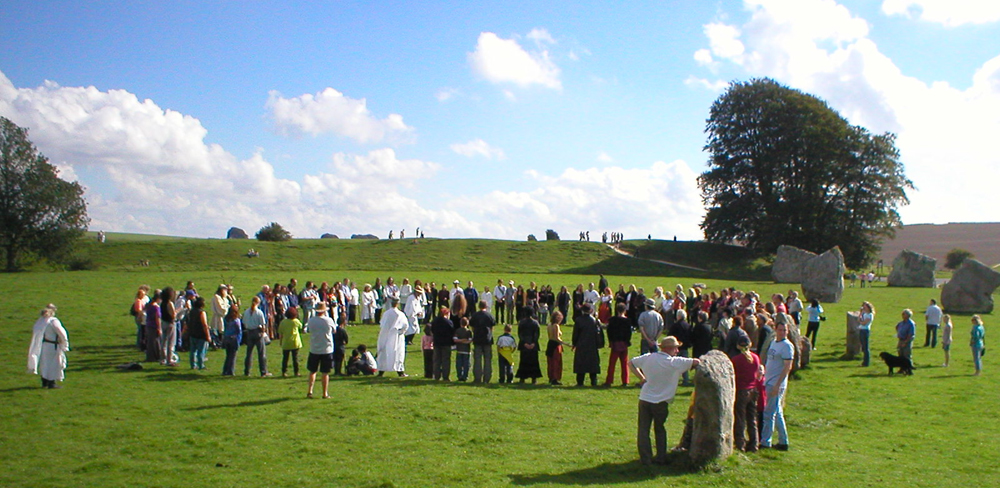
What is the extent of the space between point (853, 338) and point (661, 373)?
1278 centimetres

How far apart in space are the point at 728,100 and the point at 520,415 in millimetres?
58608

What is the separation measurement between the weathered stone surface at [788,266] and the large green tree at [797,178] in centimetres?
1328

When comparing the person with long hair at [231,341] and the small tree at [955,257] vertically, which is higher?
the small tree at [955,257]

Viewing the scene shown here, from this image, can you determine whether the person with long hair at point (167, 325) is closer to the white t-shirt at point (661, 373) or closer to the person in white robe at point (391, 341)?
the person in white robe at point (391, 341)

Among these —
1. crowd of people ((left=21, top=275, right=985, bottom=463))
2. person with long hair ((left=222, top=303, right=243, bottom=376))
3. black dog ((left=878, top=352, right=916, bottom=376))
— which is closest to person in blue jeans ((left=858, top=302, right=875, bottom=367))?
crowd of people ((left=21, top=275, right=985, bottom=463))

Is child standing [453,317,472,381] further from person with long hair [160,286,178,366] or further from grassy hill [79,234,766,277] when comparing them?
grassy hill [79,234,766,277]

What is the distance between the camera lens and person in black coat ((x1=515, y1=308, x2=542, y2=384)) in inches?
579

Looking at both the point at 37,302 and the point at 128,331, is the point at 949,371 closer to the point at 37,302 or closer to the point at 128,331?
the point at 128,331

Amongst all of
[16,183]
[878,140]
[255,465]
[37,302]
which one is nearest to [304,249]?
[16,183]

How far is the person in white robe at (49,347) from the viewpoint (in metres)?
13.1

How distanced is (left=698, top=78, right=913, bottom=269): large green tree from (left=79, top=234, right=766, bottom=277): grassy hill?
13.7 feet

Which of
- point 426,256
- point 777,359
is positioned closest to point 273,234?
point 426,256

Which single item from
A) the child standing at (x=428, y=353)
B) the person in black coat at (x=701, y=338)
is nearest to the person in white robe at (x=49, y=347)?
the child standing at (x=428, y=353)

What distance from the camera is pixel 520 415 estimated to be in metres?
11.7
